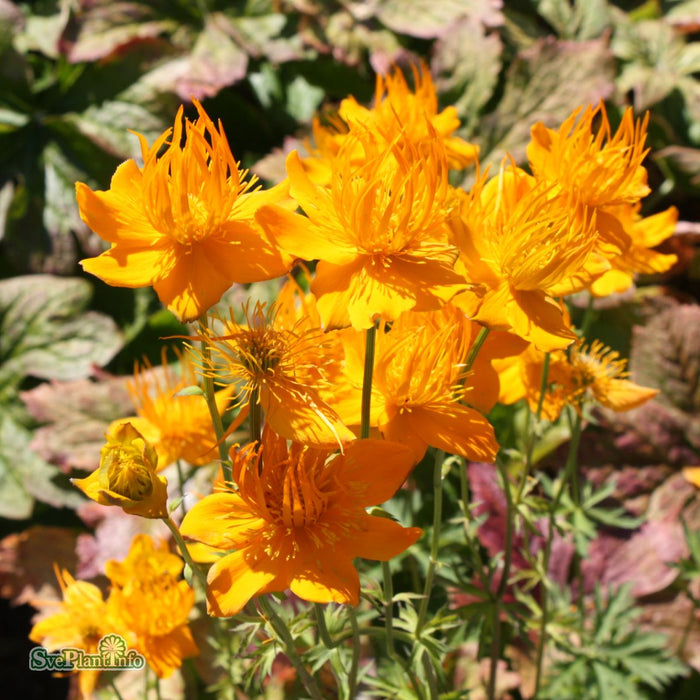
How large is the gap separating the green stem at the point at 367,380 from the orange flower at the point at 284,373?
3 cm

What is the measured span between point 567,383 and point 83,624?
0.76 m

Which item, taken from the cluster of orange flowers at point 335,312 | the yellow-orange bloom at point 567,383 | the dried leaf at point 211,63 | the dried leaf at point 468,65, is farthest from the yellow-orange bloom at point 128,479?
the dried leaf at point 468,65

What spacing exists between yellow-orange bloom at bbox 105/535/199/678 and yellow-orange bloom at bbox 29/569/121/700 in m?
0.03

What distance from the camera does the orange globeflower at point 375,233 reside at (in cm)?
74

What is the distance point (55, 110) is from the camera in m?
2.38

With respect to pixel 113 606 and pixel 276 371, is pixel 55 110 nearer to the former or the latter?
pixel 113 606

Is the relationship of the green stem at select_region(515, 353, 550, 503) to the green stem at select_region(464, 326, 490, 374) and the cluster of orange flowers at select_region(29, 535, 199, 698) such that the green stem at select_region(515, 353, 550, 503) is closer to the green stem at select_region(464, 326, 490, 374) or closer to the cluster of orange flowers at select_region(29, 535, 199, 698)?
the green stem at select_region(464, 326, 490, 374)

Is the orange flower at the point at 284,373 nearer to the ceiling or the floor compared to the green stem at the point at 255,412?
nearer to the ceiling

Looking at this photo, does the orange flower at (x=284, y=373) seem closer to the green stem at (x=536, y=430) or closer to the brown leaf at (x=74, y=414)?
the green stem at (x=536, y=430)

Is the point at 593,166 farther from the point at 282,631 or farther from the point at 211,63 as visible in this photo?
the point at 211,63

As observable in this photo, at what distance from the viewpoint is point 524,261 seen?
2.60ft

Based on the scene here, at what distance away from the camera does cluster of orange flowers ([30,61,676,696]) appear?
0.75 m

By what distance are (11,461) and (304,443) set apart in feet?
4.96

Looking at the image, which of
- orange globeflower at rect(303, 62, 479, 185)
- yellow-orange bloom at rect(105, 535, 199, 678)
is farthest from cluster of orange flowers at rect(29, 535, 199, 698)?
orange globeflower at rect(303, 62, 479, 185)
